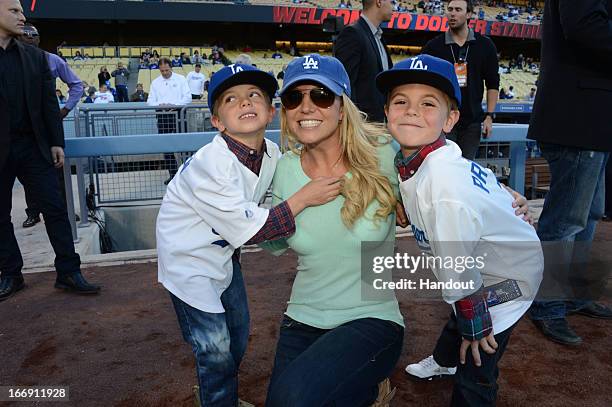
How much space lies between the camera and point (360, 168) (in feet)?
6.82

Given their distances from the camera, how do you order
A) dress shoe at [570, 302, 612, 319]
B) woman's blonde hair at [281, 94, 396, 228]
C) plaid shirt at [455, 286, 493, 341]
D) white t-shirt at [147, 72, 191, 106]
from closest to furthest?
plaid shirt at [455, 286, 493, 341]
woman's blonde hair at [281, 94, 396, 228]
dress shoe at [570, 302, 612, 319]
white t-shirt at [147, 72, 191, 106]

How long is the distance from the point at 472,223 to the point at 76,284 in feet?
10.4

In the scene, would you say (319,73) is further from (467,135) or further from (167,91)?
(167,91)

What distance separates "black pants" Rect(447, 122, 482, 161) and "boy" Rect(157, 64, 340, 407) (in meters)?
2.88

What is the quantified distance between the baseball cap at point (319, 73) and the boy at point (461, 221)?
0.20 m

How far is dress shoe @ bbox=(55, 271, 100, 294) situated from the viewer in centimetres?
379

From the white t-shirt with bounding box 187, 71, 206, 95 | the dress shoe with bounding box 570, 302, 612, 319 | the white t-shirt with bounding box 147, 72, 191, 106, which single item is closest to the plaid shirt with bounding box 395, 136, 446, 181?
the dress shoe with bounding box 570, 302, 612, 319

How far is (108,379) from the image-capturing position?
266 centimetres

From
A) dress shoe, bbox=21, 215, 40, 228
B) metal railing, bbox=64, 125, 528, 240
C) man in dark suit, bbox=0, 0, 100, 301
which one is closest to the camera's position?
man in dark suit, bbox=0, 0, 100, 301

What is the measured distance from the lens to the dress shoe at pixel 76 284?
379 centimetres

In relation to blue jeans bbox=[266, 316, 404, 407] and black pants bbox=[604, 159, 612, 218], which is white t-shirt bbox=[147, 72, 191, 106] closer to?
black pants bbox=[604, 159, 612, 218]

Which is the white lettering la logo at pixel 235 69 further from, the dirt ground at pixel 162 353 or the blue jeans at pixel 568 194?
the blue jeans at pixel 568 194

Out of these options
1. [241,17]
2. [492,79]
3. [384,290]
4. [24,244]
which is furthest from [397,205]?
[241,17]

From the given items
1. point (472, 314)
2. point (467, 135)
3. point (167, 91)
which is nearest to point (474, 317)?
point (472, 314)
